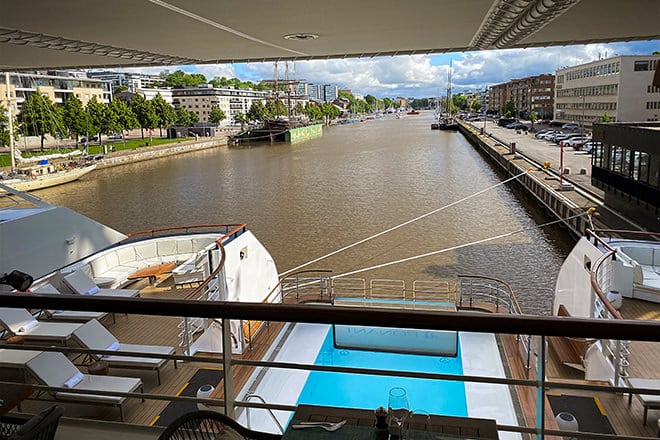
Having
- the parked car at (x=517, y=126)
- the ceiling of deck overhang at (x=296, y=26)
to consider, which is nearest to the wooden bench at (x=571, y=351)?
the ceiling of deck overhang at (x=296, y=26)

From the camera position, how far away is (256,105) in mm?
75312

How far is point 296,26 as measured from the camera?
516 cm

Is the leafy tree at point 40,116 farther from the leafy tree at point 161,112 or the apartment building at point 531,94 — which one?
the apartment building at point 531,94

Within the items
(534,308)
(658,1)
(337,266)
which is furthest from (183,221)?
(658,1)

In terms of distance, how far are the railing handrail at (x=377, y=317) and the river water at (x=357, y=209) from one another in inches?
356

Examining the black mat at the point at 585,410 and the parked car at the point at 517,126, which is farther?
the parked car at the point at 517,126

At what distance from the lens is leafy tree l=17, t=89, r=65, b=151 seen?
122 ft

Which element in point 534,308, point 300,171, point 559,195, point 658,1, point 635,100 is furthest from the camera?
point 635,100

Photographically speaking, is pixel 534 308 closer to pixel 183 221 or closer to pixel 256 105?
pixel 183 221

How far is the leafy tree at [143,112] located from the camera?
4838 cm

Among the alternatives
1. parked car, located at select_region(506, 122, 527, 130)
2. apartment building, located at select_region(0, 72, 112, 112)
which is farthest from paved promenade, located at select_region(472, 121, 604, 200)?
apartment building, located at select_region(0, 72, 112, 112)

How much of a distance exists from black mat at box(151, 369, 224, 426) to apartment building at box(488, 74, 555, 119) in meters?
77.3

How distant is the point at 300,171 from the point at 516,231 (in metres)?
15.9

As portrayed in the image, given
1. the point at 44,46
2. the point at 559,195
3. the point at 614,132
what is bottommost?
the point at 559,195
